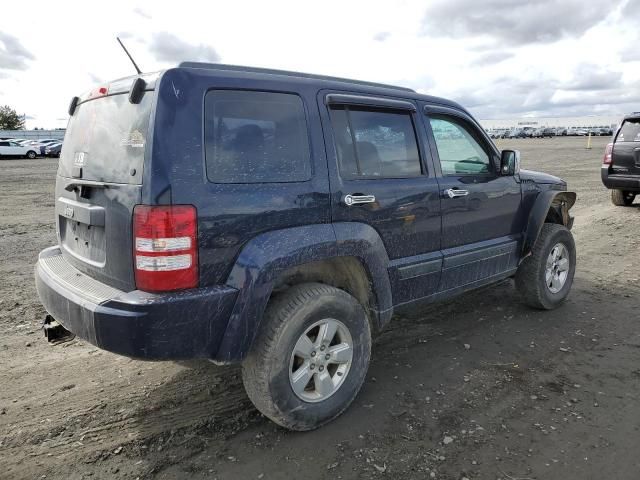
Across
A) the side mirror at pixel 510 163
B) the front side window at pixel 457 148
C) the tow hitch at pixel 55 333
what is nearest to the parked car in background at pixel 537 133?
the side mirror at pixel 510 163

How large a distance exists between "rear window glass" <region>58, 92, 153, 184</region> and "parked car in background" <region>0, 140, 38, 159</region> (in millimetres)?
38052

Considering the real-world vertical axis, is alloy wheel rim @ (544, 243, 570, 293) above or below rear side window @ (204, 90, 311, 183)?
below

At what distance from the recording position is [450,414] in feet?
10.3

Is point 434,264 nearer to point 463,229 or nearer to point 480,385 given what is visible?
point 463,229

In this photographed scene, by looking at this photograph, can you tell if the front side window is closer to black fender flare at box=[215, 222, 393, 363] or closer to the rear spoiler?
black fender flare at box=[215, 222, 393, 363]

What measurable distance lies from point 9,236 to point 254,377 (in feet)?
24.5

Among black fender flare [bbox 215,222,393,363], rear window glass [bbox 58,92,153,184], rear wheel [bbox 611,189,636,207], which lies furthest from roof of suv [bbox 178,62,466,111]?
rear wheel [bbox 611,189,636,207]

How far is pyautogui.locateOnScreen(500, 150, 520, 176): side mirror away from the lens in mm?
4289

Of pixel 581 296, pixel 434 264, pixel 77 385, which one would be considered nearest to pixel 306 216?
pixel 434 264

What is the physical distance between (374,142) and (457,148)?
101 cm

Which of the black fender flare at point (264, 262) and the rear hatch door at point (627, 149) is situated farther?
the rear hatch door at point (627, 149)

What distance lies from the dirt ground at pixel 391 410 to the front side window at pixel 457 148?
1.43m

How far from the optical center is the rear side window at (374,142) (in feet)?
10.4

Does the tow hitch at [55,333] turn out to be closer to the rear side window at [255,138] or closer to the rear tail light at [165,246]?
the rear tail light at [165,246]
